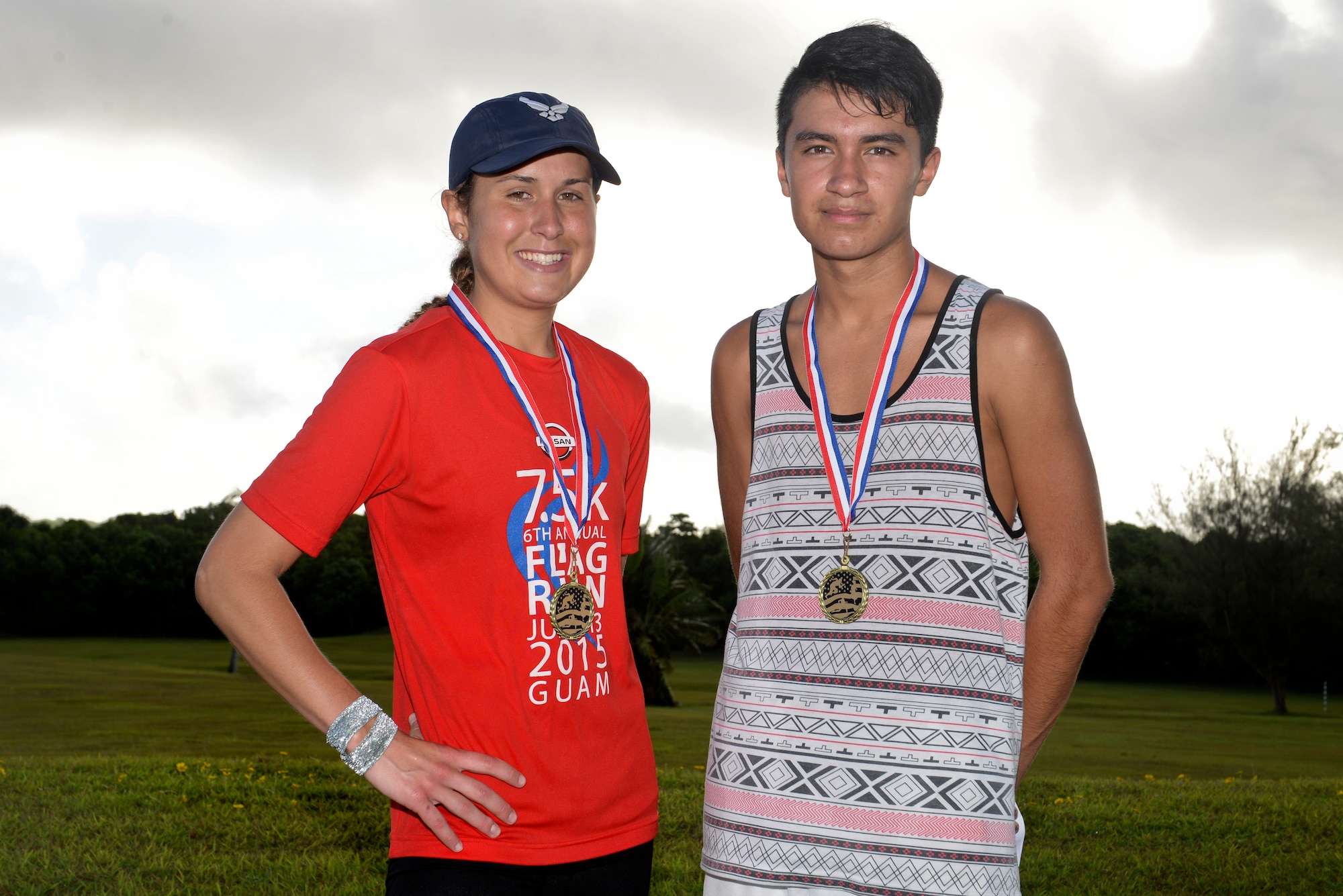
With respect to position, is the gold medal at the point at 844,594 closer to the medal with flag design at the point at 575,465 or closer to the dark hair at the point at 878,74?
the medal with flag design at the point at 575,465

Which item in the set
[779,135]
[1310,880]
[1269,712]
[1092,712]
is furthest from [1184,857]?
[1269,712]

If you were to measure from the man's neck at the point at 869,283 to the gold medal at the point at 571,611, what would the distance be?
815mm

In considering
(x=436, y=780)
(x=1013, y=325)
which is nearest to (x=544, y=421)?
(x=436, y=780)

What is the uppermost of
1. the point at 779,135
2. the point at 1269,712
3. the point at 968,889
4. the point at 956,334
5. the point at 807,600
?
the point at 779,135

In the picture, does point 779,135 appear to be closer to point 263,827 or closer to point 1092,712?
point 263,827

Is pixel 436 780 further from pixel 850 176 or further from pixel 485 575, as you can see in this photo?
pixel 850 176

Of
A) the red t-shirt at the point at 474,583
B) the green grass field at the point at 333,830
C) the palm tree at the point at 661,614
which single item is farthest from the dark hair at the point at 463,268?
the palm tree at the point at 661,614

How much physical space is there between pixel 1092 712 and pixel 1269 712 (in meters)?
13.2

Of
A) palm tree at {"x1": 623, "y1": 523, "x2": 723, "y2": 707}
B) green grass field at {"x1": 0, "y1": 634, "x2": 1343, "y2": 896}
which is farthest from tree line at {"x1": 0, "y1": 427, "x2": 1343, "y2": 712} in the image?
green grass field at {"x1": 0, "y1": 634, "x2": 1343, "y2": 896}

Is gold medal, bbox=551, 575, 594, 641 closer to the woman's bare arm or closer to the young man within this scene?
the young man

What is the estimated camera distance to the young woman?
2.32 metres

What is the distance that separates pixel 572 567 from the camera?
2.59 meters

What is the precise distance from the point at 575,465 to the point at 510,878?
3.23 ft

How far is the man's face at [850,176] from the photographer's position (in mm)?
2822
